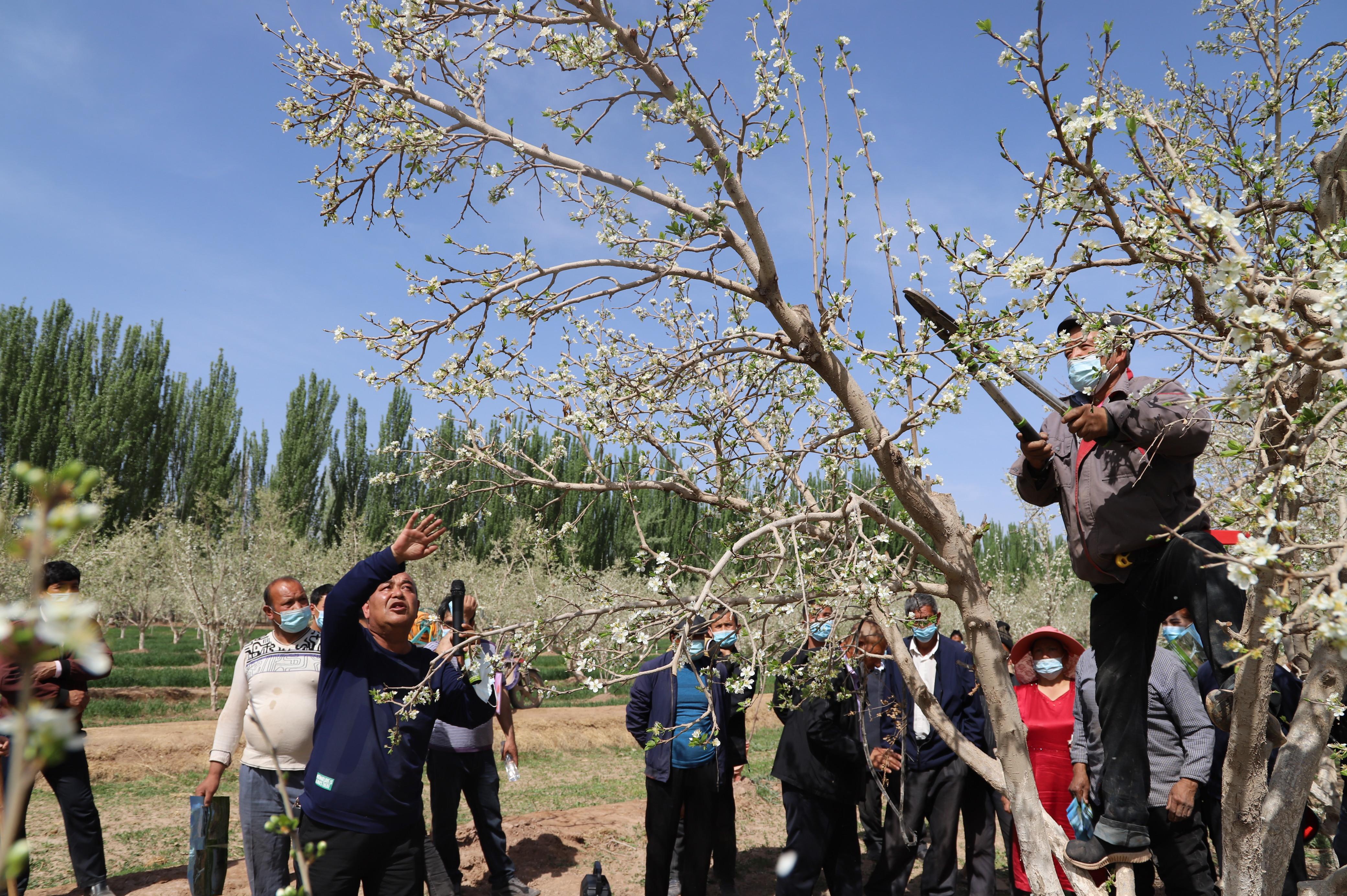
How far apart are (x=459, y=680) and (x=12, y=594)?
588 inches

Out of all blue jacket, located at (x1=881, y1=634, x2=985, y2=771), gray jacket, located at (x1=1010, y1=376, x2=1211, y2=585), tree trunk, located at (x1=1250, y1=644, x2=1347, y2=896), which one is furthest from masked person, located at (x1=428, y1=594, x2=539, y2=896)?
tree trunk, located at (x1=1250, y1=644, x2=1347, y2=896)

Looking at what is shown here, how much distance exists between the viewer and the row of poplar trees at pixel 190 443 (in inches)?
1196

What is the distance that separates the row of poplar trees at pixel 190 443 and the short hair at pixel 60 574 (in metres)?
21.3

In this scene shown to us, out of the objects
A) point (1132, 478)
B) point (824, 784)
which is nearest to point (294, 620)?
point (824, 784)

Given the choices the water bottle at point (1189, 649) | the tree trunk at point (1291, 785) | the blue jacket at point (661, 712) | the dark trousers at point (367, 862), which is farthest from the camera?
the blue jacket at point (661, 712)

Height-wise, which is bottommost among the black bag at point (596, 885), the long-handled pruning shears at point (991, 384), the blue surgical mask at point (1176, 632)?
the black bag at point (596, 885)

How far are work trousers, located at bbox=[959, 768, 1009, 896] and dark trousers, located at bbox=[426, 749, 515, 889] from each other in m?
3.23

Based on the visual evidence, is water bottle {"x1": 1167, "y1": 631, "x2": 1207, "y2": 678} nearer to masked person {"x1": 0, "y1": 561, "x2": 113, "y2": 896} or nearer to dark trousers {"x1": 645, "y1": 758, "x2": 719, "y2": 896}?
dark trousers {"x1": 645, "y1": 758, "x2": 719, "y2": 896}

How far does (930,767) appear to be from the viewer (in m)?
5.88

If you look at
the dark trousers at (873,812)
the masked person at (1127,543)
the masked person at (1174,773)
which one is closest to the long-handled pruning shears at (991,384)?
the masked person at (1127,543)

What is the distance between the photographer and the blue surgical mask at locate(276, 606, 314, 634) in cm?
473

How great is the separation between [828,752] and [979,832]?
1.45 meters

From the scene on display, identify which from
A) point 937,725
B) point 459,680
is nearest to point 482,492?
point 459,680

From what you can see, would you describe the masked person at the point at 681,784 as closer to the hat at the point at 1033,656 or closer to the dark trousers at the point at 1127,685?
the hat at the point at 1033,656
